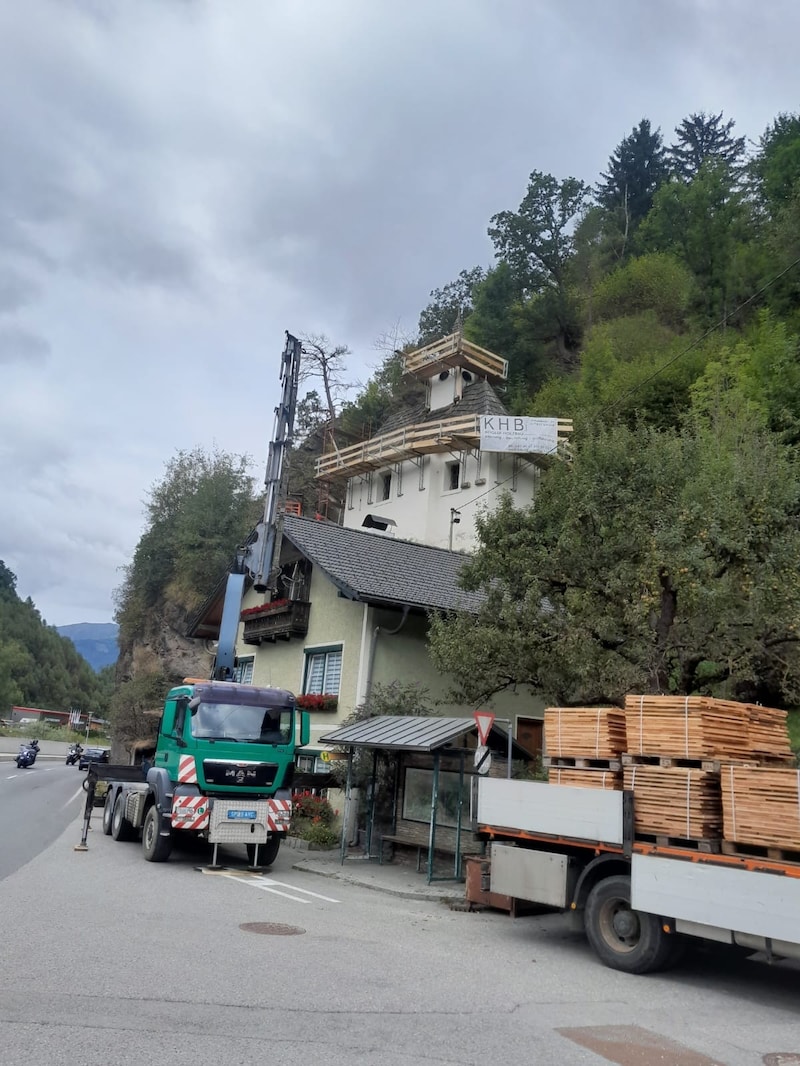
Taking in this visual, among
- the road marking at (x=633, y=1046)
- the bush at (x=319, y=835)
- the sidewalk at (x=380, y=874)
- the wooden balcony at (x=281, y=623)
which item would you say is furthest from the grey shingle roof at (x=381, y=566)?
the road marking at (x=633, y=1046)

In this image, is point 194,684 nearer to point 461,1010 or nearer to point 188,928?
point 188,928

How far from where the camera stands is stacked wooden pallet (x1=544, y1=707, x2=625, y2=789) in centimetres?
993

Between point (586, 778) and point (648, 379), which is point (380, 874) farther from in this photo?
point (648, 379)

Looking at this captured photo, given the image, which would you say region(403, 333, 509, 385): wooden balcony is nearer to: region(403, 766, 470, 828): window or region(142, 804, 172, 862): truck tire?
region(403, 766, 470, 828): window

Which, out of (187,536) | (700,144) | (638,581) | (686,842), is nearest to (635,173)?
(700,144)

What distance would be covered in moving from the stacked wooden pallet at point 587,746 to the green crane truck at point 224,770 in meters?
6.43

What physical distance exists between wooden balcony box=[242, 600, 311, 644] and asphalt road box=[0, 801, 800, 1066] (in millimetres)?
11158

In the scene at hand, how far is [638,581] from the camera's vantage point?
13.7 metres

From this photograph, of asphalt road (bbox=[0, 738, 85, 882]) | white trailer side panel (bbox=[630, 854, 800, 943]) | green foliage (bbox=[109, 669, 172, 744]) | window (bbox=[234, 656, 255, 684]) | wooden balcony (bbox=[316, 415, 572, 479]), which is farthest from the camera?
wooden balcony (bbox=[316, 415, 572, 479])

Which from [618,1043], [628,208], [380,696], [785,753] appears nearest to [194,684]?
[380,696]

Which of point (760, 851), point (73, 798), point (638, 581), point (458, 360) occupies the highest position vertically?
point (458, 360)

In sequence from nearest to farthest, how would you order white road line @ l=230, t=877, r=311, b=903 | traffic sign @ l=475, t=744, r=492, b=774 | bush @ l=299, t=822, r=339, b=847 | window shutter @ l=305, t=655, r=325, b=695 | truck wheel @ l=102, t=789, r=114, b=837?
white road line @ l=230, t=877, r=311, b=903, traffic sign @ l=475, t=744, r=492, b=774, bush @ l=299, t=822, r=339, b=847, truck wheel @ l=102, t=789, r=114, b=837, window shutter @ l=305, t=655, r=325, b=695

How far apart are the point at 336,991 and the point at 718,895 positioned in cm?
357

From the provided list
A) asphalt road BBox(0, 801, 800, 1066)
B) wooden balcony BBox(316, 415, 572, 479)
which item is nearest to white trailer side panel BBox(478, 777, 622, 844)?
asphalt road BBox(0, 801, 800, 1066)
